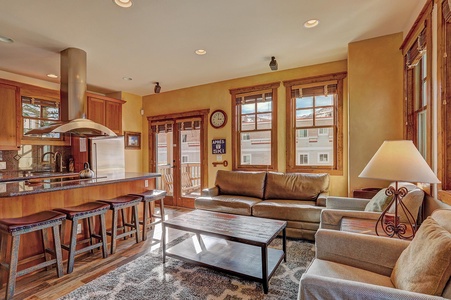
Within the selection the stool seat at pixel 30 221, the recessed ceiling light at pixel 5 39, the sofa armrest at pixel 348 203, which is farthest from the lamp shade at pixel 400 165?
the recessed ceiling light at pixel 5 39

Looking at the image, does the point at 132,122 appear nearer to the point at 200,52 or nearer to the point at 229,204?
the point at 200,52

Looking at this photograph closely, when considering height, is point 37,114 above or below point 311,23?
below

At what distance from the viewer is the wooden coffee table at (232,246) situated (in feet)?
6.93

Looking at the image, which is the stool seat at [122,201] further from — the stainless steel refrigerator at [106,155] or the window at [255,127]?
the window at [255,127]

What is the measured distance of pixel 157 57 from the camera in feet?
12.1

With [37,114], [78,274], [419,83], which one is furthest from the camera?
[37,114]

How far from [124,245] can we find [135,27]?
2.86 metres

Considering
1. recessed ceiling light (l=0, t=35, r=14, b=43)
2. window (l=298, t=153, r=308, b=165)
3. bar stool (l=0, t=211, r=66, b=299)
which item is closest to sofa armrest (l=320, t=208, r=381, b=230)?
window (l=298, t=153, r=308, b=165)

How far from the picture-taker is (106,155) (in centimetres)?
480

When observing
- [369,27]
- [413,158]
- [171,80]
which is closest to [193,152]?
[171,80]

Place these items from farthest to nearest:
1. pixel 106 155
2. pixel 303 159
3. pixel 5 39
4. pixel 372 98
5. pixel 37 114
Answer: pixel 106 155 < pixel 37 114 < pixel 303 159 < pixel 372 98 < pixel 5 39

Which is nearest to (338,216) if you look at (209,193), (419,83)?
(419,83)

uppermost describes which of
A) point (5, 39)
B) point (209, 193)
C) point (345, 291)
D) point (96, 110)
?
point (5, 39)

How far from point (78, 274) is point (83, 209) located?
67 cm
